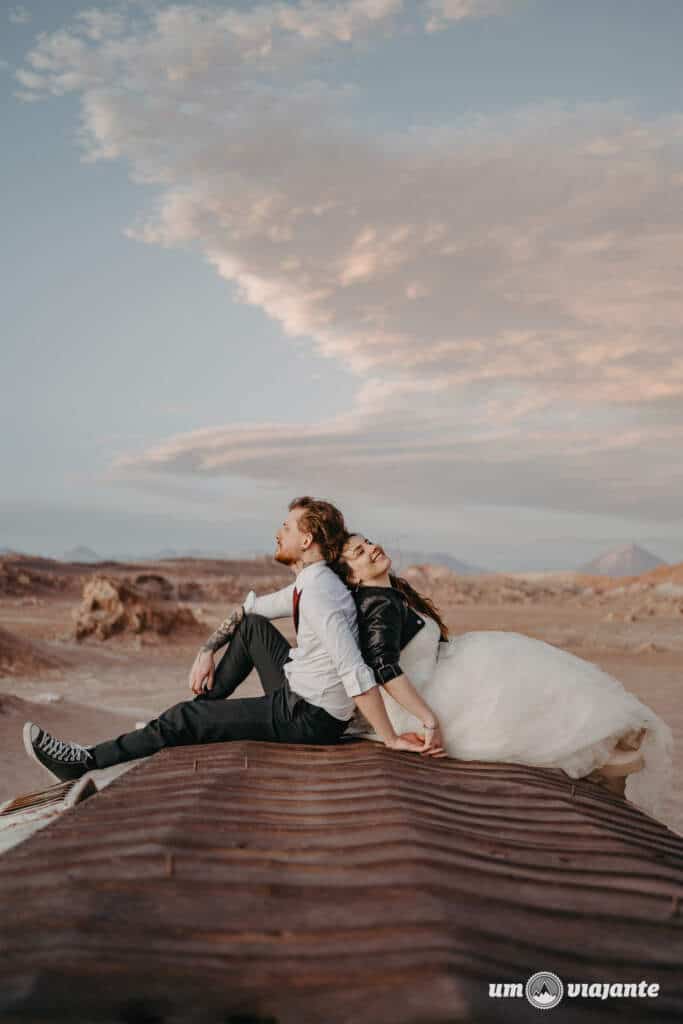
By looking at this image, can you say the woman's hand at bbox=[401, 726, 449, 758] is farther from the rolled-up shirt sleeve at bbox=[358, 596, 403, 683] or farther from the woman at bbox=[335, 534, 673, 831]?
the rolled-up shirt sleeve at bbox=[358, 596, 403, 683]

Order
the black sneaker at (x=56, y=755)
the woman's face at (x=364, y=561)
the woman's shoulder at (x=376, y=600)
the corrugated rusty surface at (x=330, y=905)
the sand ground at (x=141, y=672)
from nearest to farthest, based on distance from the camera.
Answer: the corrugated rusty surface at (x=330, y=905), the woman's shoulder at (x=376, y=600), the woman's face at (x=364, y=561), the black sneaker at (x=56, y=755), the sand ground at (x=141, y=672)

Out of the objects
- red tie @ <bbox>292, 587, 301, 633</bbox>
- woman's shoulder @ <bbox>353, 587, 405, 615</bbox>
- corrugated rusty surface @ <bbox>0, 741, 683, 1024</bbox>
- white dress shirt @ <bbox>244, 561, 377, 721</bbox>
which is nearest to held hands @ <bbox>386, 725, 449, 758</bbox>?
white dress shirt @ <bbox>244, 561, 377, 721</bbox>

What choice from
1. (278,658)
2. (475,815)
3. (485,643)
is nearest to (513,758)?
(485,643)

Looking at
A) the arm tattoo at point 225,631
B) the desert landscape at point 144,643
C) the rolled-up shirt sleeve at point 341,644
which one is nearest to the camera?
the rolled-up shirt sleeve at point 341,644

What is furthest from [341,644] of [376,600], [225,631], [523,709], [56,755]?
[56,755]

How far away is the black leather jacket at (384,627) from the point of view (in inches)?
158

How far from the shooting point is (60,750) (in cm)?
457

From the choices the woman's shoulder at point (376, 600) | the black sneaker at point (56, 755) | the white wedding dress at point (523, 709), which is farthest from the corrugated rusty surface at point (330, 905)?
the black sneaker at point (56, 755)

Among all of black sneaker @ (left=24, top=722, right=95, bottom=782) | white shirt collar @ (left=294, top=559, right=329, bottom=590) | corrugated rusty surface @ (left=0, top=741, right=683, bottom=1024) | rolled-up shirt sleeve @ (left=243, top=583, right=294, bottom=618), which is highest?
white shirt collar @ (left=294, top=559, right=329, bottom=590)

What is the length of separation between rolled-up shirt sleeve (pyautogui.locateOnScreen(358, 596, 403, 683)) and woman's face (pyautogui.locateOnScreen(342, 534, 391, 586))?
142 millimetres

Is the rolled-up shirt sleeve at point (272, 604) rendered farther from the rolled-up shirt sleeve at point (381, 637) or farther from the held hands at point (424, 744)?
the held hands at point (424, 744)

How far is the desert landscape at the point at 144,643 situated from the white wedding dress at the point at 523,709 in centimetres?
268

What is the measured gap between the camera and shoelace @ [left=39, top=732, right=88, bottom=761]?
4.52m

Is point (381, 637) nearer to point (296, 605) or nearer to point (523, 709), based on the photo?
point (296, 605)
